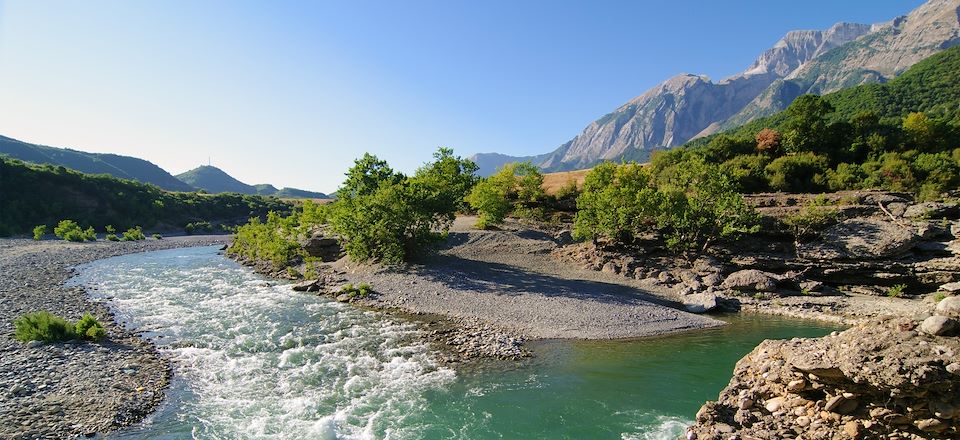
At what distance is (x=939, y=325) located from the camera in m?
7.19

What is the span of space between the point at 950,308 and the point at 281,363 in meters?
18.4

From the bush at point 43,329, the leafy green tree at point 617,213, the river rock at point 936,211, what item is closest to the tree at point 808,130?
the river rock at point 936,211

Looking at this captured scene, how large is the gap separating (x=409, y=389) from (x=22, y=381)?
1161 cm

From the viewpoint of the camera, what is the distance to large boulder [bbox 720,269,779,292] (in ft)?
88.9

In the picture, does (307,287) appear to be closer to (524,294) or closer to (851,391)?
(524,294)

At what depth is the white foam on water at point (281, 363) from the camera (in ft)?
38.4

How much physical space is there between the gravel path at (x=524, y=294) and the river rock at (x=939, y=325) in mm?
12866

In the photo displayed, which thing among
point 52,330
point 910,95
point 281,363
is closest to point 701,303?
point 281,363

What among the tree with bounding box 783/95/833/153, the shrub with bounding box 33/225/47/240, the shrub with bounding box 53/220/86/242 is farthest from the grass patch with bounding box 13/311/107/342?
the tree with bounding box 783/95/833/153

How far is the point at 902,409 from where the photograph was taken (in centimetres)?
709

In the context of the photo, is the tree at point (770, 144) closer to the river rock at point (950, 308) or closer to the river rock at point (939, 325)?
the river rock at point (950, 308)

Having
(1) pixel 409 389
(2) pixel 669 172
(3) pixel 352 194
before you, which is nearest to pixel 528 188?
(2) pixel 669 172

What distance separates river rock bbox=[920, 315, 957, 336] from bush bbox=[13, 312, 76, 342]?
25.7 m

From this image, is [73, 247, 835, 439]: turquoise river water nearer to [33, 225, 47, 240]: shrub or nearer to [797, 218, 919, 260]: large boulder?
[797, 218, 919, 260]: large boulder
